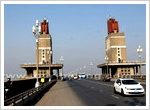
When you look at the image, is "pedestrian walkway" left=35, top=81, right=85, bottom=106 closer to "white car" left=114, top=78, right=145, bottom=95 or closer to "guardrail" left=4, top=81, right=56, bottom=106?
"guardrail" left=4, top=81, right=56, bottom=106

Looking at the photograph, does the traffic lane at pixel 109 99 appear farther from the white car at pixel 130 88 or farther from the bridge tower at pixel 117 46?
the bridge tower at pixel 117 46

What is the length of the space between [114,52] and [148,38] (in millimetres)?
128505

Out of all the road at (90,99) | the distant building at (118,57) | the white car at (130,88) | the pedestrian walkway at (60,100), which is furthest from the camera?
the distant building at (118,57)

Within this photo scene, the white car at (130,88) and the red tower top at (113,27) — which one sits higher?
the red tower top at (113,27)

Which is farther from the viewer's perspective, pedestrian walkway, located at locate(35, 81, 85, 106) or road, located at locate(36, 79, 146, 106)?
pedestrian walkway, located at locate(35, 81, 85, 106)

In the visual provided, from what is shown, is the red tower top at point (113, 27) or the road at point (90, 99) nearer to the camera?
the road at point (90, 99)

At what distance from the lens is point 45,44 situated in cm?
14825

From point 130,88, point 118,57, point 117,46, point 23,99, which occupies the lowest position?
point 23,99

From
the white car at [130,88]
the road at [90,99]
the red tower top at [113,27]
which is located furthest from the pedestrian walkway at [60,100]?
the red tower top at [113,27]

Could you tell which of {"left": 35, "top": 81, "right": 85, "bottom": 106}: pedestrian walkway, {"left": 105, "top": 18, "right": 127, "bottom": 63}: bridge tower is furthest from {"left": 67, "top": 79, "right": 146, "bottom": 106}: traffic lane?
{"left": 105, "top": 18, "right": 127, "bottom": 63}: bridge tower

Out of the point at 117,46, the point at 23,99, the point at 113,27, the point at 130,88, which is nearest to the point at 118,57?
the point at 117,46

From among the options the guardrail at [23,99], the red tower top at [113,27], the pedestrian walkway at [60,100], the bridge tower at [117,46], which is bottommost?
the pedestrian walkway at [60,100]

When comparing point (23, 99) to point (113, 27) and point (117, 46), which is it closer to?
point (117, 46)

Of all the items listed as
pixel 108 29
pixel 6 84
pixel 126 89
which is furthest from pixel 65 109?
pixel 108 29
